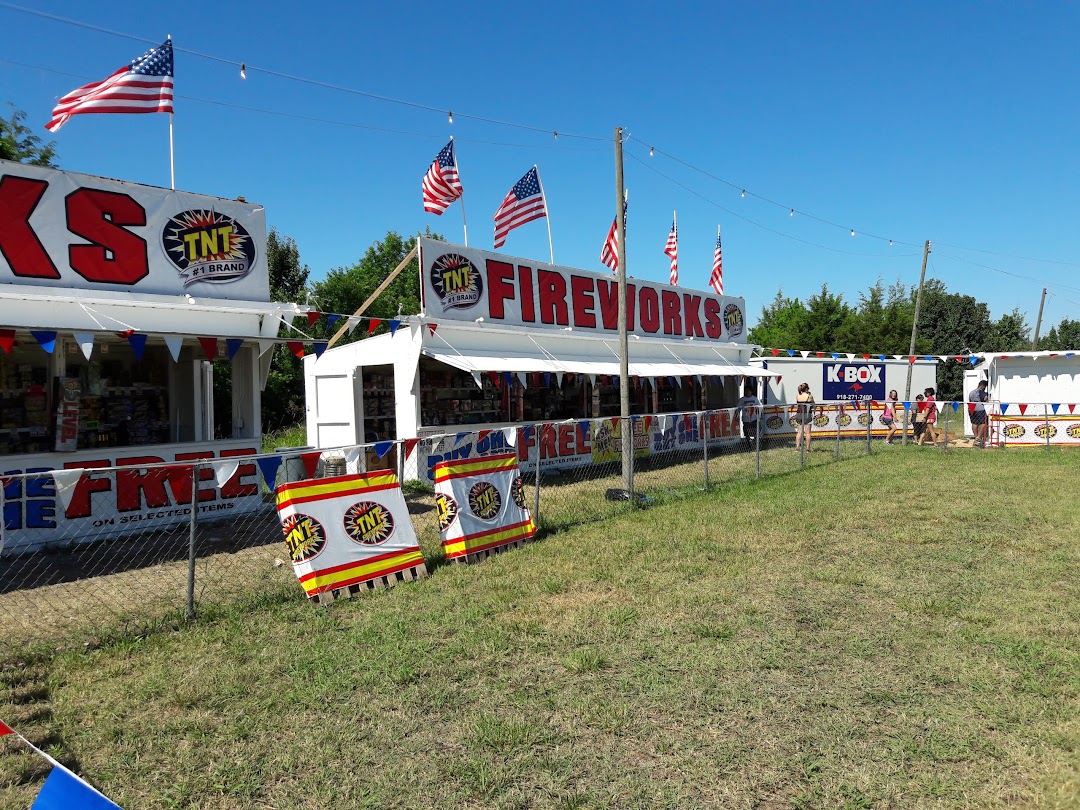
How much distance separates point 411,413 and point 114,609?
24.4 ft

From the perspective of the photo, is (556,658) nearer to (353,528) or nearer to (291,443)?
(353,528)

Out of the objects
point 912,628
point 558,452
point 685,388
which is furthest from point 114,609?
point 685,388

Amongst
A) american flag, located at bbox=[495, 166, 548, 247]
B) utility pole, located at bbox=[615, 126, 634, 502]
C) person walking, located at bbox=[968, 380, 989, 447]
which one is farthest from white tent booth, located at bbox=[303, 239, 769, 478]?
person walking, located at bbox=[968, 380, 989, 447]

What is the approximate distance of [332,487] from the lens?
23.1ft

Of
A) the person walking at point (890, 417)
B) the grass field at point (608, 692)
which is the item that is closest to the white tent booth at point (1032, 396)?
the person walking at point (890, 417)

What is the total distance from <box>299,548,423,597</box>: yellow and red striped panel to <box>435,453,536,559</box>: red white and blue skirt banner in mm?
596

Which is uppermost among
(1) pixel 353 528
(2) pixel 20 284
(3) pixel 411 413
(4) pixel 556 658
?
(2) pixel 20 284

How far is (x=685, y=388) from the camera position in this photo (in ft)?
76.8

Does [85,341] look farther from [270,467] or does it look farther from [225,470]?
[270,467]

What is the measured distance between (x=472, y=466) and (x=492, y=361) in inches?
236

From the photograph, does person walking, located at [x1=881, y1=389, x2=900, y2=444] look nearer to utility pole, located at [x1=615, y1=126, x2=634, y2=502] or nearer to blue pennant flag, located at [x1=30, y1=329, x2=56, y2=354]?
utility pole, located at [x1=615, y1=126, x2=634, y2=502]

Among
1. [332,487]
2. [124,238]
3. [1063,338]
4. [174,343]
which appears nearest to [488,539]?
[332,487]

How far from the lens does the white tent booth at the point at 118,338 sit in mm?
8609

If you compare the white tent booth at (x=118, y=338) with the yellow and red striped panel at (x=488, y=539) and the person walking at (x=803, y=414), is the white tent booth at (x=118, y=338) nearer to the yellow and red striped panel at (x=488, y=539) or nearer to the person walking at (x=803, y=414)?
the yellow and red striped panel at (x=488, y=539)
